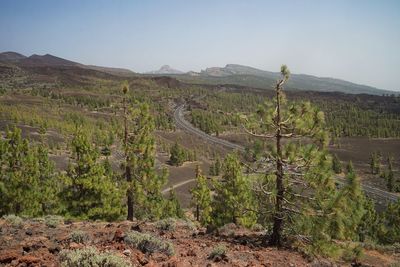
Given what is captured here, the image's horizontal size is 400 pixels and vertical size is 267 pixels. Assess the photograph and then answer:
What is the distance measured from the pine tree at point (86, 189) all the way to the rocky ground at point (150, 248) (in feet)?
17.3

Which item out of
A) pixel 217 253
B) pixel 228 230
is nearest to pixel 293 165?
pixel 217 253

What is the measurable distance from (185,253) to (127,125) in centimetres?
1281

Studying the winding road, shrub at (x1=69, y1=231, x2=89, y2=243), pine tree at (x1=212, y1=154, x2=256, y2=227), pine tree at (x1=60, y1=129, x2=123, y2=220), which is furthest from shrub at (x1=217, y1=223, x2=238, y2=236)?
pine tree at (x1=212, y1=154, x2=256, y2=227)

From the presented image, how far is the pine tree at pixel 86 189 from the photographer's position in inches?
869

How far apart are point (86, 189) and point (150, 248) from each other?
13.4 metres

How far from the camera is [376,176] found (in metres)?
93.6

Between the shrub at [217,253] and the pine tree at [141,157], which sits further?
the pine tree at [141,157]

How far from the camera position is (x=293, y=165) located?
14.0 meters

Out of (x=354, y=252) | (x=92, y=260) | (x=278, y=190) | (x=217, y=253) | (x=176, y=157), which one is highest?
(x=92, y=260)

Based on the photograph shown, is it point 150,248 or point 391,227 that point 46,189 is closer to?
point 150,248

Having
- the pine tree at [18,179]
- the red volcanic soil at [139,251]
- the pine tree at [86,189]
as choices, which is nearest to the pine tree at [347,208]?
the red volcanic soil at [139,251]

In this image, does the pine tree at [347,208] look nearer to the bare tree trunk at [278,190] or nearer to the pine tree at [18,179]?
the bare tree trunk at [278,190]

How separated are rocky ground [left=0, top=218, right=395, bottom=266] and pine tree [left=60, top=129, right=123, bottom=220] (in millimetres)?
5261

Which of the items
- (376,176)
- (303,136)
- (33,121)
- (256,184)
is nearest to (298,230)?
(256,184)
